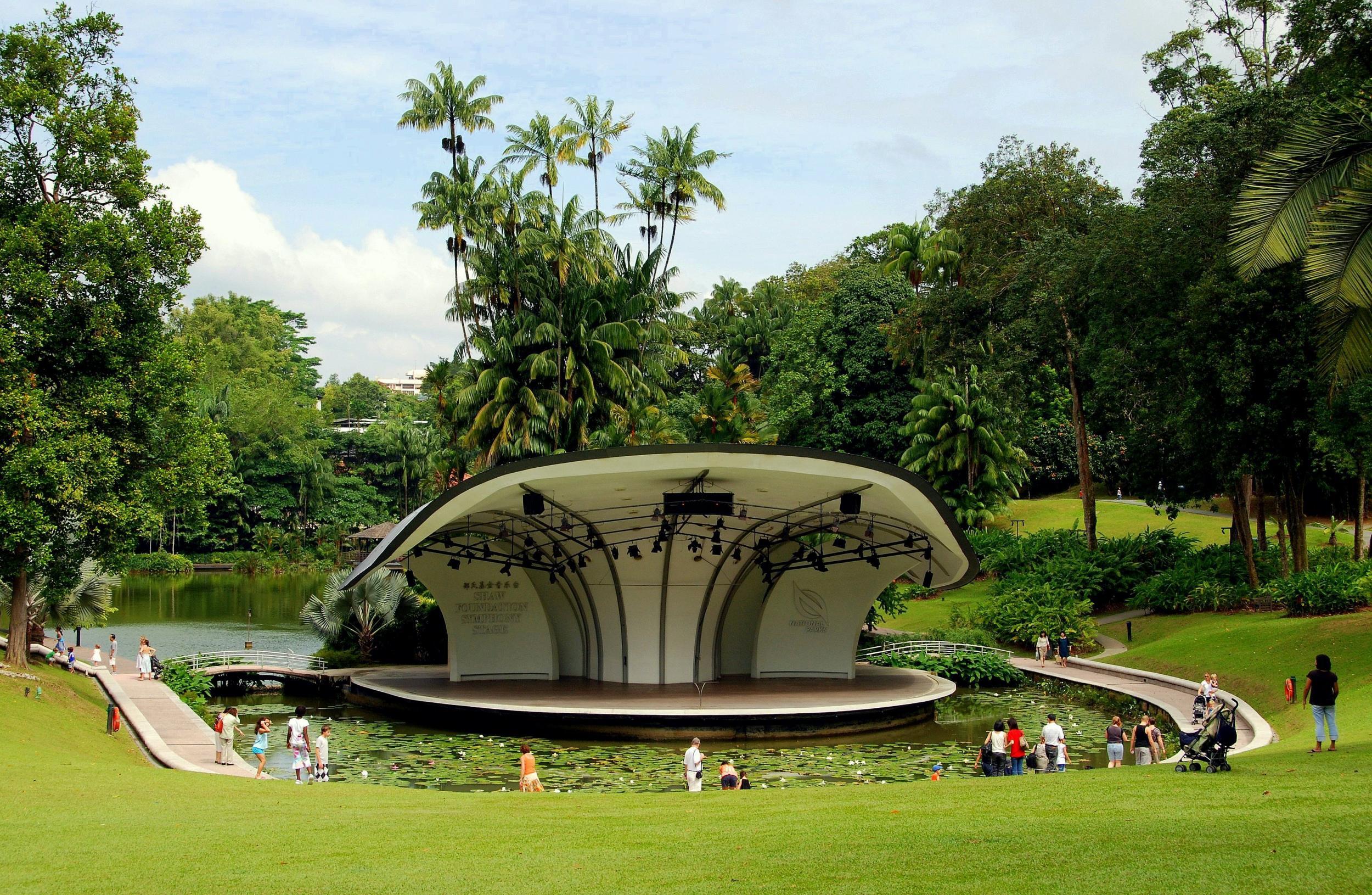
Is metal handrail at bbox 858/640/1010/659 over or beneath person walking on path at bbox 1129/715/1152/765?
over

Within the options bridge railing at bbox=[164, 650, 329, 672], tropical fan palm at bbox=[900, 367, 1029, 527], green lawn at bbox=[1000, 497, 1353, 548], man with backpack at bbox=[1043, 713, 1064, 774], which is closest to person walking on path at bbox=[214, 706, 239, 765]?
man with backpack at bbox=[1043, 713, 1064, 774]

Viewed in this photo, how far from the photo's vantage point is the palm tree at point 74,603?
23.5m

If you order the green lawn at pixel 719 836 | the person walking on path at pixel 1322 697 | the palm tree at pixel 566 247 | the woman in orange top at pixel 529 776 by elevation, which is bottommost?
the woman in orange top at pixel 529 776

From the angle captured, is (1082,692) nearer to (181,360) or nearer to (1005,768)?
(1005,768)

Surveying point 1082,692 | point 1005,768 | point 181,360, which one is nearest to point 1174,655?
point 1082,692

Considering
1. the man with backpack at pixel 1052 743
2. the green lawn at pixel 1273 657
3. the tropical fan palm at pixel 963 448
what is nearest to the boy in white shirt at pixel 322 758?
the man with backpack at pixel 1052 743

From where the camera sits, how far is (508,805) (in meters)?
11.4

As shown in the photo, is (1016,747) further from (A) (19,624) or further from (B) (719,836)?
(A) (19,624)

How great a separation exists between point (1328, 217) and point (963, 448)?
33.2 metres

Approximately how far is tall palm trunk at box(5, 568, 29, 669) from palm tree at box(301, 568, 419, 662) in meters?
9.83

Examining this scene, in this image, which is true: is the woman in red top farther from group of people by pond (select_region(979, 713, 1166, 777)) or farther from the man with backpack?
the man with backpack

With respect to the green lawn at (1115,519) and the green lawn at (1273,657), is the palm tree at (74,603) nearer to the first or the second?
the green lawn at (1273,657)

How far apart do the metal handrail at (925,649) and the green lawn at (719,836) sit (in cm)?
1838

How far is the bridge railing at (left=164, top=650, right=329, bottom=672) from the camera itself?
2781cm
